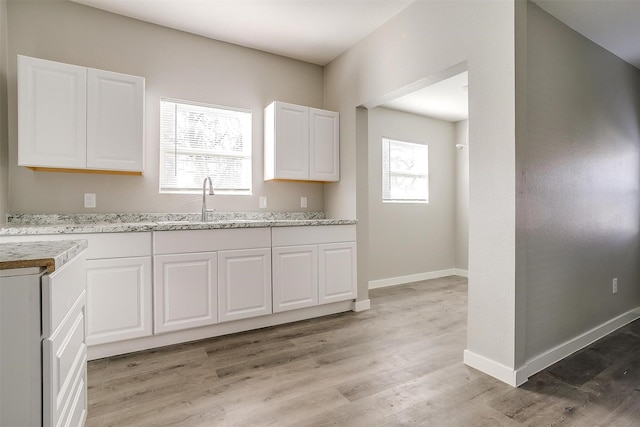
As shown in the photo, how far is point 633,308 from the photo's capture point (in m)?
3.22

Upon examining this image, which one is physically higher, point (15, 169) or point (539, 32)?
point (539, 32)

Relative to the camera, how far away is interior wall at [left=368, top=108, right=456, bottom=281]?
4.57 m

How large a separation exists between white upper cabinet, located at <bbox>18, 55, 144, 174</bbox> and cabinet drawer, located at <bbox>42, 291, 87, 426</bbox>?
164 cm

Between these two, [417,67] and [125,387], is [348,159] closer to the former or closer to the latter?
[417,67]

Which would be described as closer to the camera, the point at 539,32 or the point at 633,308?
the point at 539,32

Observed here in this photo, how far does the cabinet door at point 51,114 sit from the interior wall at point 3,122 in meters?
0.27

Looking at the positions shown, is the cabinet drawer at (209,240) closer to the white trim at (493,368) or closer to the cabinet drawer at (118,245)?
the cabinet drawer at (118,245)

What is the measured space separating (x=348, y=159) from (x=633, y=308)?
317 cm

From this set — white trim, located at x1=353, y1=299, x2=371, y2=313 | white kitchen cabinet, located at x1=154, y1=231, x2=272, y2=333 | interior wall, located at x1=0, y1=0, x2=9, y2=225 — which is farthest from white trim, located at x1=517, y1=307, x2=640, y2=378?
interior wall, located at x1=0, y1=0, x2=9, y2=225

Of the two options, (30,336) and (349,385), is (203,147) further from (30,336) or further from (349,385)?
(30,336)

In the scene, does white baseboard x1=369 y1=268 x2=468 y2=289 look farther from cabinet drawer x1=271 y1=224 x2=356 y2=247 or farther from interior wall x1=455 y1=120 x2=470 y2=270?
cabinet drawer x1=271 y1=224 x2=356 y2=247

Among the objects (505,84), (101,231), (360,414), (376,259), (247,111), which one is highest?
(247,111)

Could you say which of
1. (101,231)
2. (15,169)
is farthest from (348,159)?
(15,169)

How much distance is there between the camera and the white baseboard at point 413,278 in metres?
4.53
